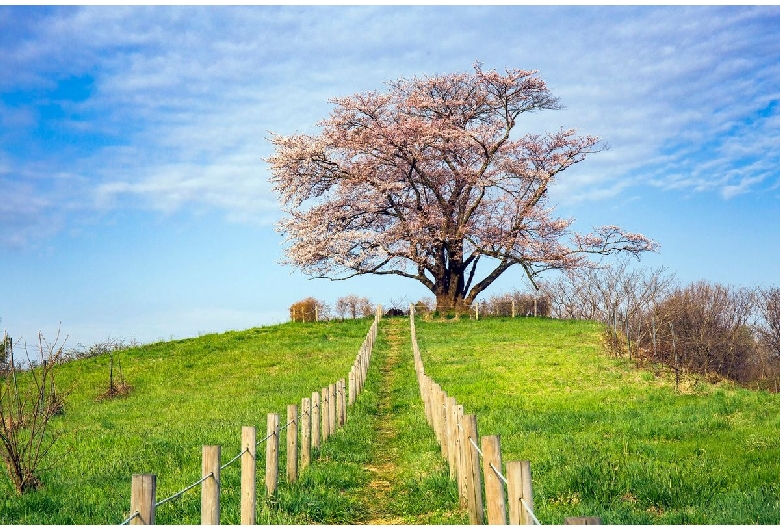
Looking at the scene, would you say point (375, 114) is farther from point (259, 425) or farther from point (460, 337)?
point (259, 425)

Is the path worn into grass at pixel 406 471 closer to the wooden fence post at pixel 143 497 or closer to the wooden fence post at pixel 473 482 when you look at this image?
the wooden fence post at pixel 473 482

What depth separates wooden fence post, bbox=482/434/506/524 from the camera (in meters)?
6.97

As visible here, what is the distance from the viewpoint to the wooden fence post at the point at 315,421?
13.7m

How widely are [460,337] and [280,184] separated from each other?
15.9 m

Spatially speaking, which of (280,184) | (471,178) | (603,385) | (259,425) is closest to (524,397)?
(603,385)

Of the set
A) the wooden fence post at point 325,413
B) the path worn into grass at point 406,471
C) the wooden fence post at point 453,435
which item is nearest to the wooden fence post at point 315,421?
the wooden fence post at point 325,413

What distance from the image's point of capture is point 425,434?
15.2m

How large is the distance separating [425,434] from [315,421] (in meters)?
2.58

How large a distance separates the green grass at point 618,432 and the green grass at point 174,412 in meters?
3.99

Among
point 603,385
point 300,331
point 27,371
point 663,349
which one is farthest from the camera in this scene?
point 300,331

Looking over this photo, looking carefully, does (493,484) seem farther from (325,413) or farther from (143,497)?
(325,413)

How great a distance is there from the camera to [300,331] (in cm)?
3872

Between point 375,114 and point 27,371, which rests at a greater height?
point 375,114

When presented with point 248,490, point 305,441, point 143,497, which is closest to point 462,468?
point 248,490
